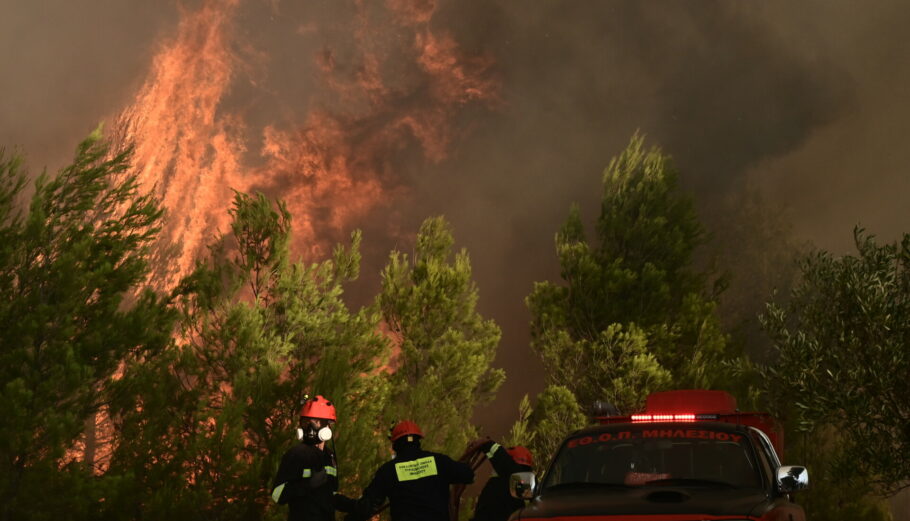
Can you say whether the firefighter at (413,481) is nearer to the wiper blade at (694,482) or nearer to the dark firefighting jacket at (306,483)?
the dark firefighting jacket at (306,483)

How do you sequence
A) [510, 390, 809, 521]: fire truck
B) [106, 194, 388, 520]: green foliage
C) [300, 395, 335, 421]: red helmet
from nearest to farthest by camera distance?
[510, 390, 809, 521]: fire truck, [300, 395, 335, 421]: red helmet, [106, 194, 388, 520]: green foliage

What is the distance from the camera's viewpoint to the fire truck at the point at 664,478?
17.9 ft

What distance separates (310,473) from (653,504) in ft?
11.3

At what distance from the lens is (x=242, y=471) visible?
713 inches

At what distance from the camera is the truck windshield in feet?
21.5

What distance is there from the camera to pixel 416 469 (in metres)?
7.64

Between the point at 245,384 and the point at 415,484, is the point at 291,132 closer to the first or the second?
the point at 245,384

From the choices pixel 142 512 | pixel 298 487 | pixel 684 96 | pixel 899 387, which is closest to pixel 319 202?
pixel 684 96

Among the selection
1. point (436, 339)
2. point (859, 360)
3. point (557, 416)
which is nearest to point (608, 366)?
point (557, 416)

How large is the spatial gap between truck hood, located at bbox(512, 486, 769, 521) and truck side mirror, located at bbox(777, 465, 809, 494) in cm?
20

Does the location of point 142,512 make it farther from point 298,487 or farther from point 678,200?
point 678,200

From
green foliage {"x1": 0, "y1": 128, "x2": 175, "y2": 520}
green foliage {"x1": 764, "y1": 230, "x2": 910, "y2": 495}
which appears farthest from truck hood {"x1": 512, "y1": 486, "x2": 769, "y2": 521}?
green foliage {"x1": 764, "y1": 230, "x2": 910, "y2": 495}

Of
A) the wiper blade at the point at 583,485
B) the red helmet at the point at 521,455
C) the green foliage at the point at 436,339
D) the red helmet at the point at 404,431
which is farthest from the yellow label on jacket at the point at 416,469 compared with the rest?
the green foliage at the point at 436,339

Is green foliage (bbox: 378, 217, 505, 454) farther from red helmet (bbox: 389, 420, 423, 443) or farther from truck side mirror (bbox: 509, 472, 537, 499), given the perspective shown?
truck side mirror (bbox: 509, 472, 537, 499)
